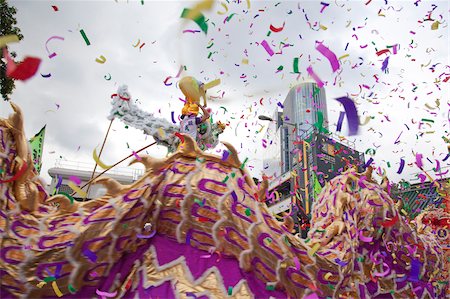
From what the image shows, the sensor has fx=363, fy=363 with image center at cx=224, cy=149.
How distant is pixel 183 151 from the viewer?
63.6 inches

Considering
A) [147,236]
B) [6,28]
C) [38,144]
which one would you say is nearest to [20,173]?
[147,236]

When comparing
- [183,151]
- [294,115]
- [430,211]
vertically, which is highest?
[294,115]

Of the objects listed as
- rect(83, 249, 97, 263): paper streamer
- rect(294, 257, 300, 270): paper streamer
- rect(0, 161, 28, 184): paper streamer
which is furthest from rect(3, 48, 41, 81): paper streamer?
rect(294, 257, 300, 270): paper streamer

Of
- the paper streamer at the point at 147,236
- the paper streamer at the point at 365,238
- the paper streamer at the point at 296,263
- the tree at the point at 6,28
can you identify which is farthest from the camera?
the tree at the point at 6,28

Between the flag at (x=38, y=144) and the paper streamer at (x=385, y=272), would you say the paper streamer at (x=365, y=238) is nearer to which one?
the paper streamer at (x=385, y=272)

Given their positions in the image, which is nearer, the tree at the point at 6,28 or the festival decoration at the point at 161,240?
the festival decoration at the point at 161,240

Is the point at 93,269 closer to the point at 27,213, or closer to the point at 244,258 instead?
the point at 27,213

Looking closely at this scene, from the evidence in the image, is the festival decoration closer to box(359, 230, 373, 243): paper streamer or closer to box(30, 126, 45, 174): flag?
box(359, 230, 373, 243): paper streamer

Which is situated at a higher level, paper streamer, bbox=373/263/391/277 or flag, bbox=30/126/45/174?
flag, bbox=30/126/45/174

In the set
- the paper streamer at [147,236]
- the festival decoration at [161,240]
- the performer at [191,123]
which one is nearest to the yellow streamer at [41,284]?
the festival decoration at [161,240]

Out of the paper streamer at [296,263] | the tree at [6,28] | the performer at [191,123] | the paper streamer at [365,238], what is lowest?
the paper streamer at [296,263]

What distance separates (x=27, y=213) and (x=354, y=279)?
1631 millimetres

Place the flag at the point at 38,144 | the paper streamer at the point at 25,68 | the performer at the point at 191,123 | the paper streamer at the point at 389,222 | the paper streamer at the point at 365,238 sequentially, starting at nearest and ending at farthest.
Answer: the paper streamer at the point at 25,68, the flag at the point at 38,144, the paper streamer at the point at 365,238, the paper streamer at the point at 389,222, the performer at the point at 191,123

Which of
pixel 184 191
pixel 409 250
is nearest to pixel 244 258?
pixel 184 191
